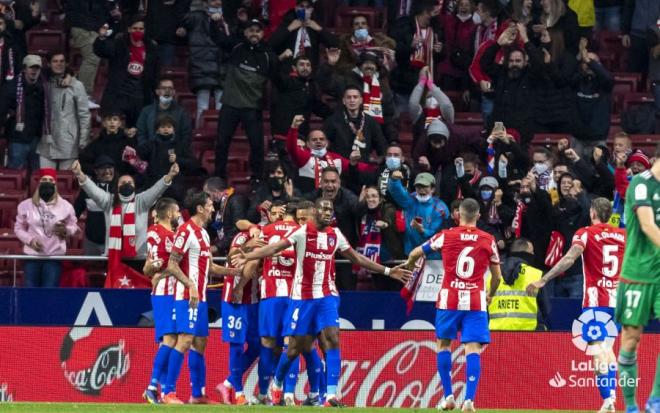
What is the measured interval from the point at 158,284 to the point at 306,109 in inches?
235

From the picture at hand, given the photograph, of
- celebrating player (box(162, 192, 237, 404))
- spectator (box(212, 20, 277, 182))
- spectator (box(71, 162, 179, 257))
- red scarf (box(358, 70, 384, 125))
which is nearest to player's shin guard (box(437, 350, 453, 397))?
celebrating player (box(162, 192, 237, 404))

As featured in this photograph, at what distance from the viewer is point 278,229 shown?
18.6m

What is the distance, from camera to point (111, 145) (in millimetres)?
22969

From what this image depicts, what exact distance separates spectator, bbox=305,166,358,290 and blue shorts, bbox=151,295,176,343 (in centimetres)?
338

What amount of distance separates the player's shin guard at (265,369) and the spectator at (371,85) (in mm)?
5306

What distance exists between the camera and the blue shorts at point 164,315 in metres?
18.1

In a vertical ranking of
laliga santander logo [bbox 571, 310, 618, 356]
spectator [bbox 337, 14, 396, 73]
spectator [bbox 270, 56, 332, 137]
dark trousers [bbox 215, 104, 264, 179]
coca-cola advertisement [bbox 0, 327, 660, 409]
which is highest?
spectator [bbox 337, 14, 396, 73]

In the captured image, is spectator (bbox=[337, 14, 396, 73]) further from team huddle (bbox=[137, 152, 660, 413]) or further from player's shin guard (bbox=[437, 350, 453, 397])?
player's shin guard (bbox=[437, 350, 453, 397])

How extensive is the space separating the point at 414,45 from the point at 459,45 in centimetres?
88

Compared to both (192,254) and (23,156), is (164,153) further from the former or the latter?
(192,254)

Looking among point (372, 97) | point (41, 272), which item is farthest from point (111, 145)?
point (372, 97)

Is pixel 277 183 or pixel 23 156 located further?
pixel 23 156

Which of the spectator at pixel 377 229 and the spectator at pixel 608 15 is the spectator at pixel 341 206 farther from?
the spectator at pixel 608 15

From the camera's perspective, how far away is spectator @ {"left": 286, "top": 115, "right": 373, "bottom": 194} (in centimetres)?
2203
